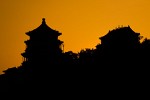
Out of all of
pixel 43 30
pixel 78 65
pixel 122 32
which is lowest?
pixel 78 65

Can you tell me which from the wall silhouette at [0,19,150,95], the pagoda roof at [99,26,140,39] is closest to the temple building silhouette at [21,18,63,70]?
the wall silhouette at [0,19,150,95]

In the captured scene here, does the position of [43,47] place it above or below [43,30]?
below

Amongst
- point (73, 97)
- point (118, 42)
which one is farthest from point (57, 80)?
point (118, 42)

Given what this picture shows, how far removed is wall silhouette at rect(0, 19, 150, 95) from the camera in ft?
88.2

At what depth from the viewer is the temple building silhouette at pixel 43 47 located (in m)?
34.2

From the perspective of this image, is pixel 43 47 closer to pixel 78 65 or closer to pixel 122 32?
pixel 78 65

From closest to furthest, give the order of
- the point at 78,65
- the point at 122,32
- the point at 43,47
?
the point at 78,65
the point at 122,32
the point at 43,47

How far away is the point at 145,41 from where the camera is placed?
95.9 feet

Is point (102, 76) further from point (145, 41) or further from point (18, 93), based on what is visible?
point (18, 93)

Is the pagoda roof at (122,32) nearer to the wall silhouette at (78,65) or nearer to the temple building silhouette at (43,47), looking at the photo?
the wall silhouette at (78,65)

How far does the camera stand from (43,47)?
35156 millimetres

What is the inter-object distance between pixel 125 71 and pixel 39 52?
12.0 metres

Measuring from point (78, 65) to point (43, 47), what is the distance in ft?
21.0

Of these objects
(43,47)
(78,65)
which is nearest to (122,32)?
(78,65)
